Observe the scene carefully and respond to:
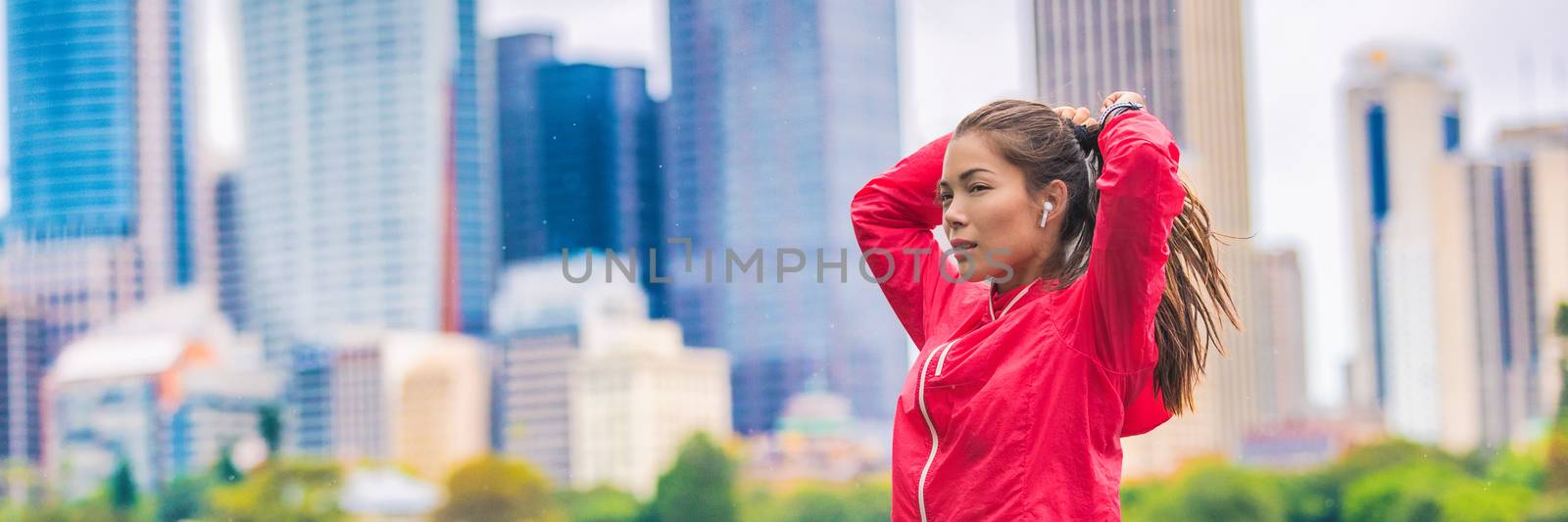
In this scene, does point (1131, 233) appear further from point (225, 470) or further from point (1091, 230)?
point (225, 470)

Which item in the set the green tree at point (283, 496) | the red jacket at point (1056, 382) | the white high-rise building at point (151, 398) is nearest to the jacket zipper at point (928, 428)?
the red jacket at point (1056, 382)

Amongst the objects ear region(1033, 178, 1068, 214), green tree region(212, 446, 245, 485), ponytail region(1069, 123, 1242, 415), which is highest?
ear region(1033, 178, 1068, 214)

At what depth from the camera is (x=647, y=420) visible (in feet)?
85.5

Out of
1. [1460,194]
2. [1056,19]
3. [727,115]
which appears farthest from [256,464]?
[1460,194]

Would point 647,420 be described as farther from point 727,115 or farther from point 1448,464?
point 1448,464

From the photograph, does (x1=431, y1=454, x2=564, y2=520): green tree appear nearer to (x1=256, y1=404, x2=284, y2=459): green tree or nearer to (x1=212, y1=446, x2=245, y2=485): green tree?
(x1=212, y1=446, x2=245, y2=485): green tree

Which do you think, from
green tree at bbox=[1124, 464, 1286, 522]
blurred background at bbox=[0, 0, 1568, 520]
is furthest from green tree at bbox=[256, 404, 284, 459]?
green tree at bbox=[1124, 464, 1286, 522]

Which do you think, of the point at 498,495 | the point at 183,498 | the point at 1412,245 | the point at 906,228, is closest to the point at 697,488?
the point at 498,495

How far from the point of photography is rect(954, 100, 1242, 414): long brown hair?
2.40 feet

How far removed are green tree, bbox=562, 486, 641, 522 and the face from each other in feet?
65.8

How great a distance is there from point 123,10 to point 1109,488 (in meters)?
28.3

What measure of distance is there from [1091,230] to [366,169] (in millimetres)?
30313

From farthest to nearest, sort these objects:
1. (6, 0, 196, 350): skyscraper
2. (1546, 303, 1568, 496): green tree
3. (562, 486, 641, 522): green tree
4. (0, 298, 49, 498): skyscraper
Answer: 1. (6, 0, 196, 350): skyscraper
2. (0, 298, 49, 498): skyscraper
3. (562, 486, 641, 522): green tree
4. (1546, 303, 1568, 496): green tree

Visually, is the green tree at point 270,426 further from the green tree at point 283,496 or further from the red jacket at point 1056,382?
the red jacket at point 1056,382
